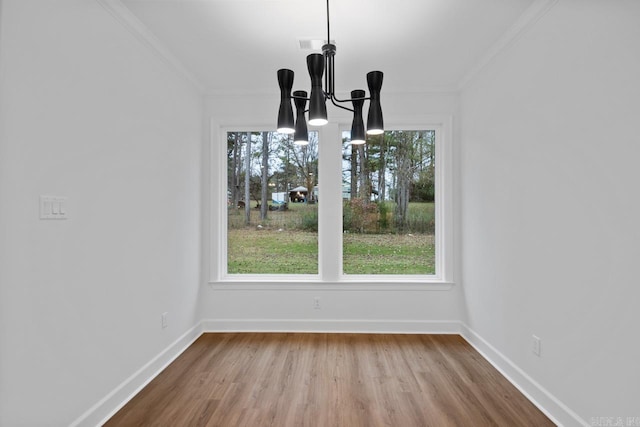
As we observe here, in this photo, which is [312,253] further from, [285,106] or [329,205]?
[285,106]

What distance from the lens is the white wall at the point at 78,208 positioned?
1.54 m

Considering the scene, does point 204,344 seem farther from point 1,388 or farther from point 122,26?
point 122,26

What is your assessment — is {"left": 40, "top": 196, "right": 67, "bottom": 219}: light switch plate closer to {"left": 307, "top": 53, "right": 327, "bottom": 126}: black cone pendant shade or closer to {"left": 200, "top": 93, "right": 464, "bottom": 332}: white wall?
{"left": 307, "top": 53, "right": 327, "bottom": 126}: black cone pendant shade

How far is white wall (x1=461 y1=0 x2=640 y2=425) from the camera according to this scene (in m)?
1.66

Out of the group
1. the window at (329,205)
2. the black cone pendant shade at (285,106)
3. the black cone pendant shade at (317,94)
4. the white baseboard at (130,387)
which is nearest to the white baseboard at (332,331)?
the white baseboard at (130,387)

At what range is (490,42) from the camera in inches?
107

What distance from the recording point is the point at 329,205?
3770 mm

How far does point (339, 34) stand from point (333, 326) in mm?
2810

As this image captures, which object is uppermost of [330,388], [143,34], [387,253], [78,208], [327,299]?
[143,34]

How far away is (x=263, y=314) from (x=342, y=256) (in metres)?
1.08

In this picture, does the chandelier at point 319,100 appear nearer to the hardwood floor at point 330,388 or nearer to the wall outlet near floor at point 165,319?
the hardwood floor at point 330,388

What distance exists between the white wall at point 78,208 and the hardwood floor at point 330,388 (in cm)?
41

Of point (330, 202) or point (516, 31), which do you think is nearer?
point (516, 31)

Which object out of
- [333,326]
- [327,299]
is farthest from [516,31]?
[333,326]
